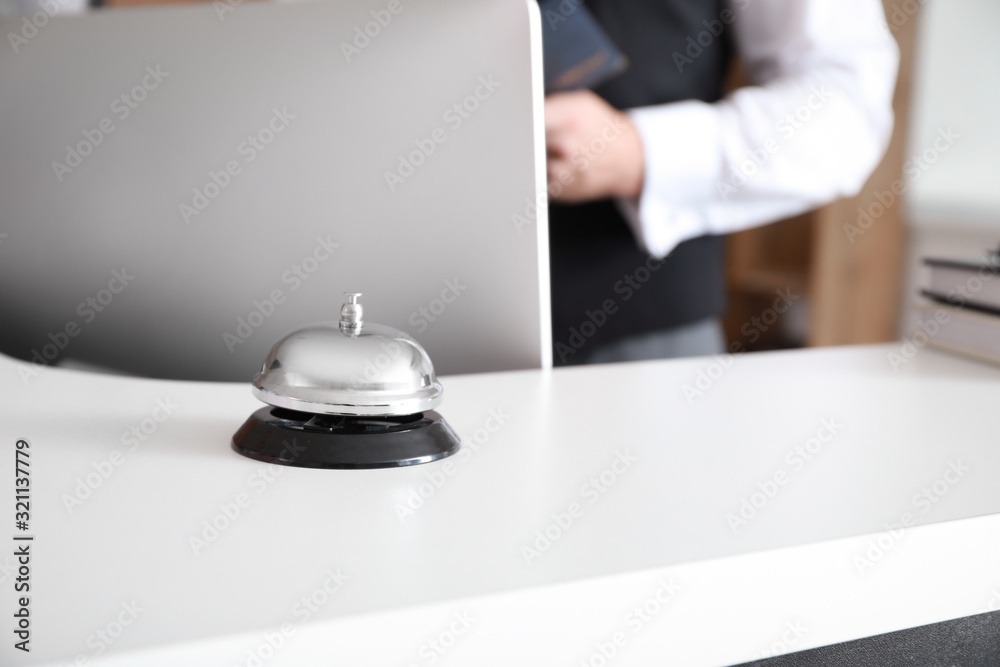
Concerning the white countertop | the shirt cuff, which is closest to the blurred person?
the shirt cuff

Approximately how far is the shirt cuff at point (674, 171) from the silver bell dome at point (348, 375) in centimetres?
94

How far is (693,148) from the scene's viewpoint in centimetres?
142

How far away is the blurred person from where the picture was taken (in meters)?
1.42

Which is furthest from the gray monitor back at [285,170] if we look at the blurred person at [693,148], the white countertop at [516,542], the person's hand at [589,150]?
the blurred person at [693,148]

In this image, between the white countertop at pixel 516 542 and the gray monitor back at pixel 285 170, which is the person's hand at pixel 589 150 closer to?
the gray monitor back at pixel 285 170

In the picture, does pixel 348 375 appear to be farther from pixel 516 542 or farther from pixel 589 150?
pixel 589 150

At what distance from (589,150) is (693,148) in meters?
0.22

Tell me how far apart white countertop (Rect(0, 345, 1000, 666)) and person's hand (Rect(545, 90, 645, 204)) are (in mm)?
719

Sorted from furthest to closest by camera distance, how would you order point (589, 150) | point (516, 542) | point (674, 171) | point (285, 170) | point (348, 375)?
point (674, 171) → point (589, 150) → point (285, 170) → point (348, 375) → point (516, 542)

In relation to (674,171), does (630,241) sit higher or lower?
lower

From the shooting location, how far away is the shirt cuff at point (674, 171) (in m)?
1.39

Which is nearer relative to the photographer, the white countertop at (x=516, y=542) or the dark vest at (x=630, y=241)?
the white countertop at (x=516, y=542)

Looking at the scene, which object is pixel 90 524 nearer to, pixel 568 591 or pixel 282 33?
pixel 568 591

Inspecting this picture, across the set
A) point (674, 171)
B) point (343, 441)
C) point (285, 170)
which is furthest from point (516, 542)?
point (674, 171)
